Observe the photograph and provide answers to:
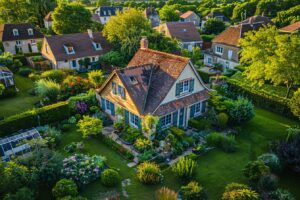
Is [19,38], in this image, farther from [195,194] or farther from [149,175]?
[195,194]

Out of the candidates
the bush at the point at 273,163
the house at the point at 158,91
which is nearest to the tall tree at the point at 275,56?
the house at the point at 158,91

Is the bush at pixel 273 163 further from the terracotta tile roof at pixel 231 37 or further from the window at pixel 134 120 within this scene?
the terracotta tile roof at pixel 231 37

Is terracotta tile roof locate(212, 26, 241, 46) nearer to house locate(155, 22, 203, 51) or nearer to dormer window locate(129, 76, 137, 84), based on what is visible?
house locate(155, 22, 203, 51)

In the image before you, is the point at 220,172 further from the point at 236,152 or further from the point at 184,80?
the point at 184,80

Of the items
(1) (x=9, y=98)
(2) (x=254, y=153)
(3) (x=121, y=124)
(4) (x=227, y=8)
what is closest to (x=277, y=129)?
(2) (x=254, y=153)

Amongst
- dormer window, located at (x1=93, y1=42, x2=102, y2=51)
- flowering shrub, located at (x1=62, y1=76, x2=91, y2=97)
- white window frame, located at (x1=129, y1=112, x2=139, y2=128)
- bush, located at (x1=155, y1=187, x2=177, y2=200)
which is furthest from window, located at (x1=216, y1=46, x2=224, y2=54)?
bush, located at (x1=155, y1=187, x2=177, y2=200)

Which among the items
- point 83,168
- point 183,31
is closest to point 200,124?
point 83,168
